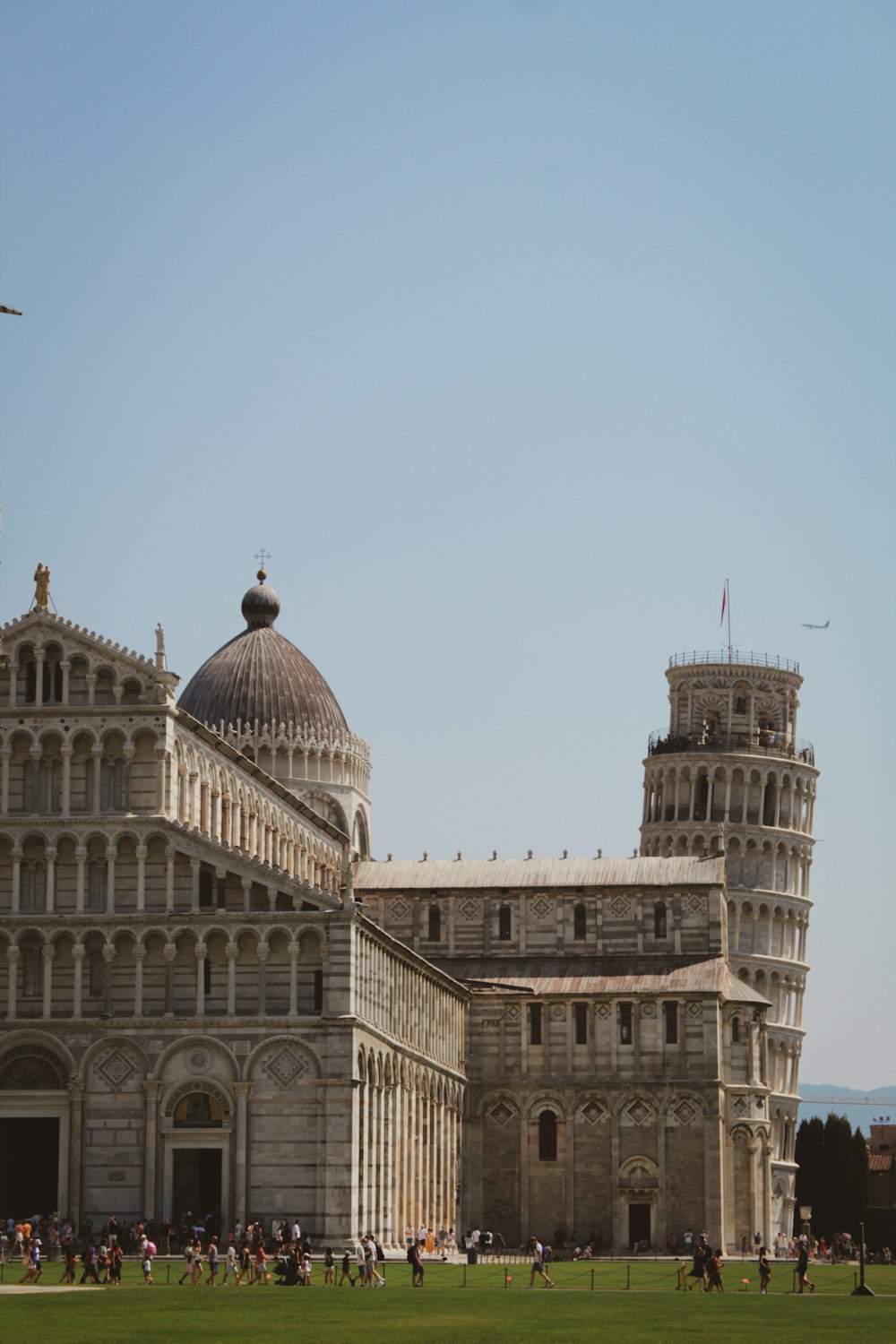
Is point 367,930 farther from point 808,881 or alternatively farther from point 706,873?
point 808,881

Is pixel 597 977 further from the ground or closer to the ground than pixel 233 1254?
further from the ground

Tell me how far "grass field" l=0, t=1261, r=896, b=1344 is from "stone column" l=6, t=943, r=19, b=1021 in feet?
41.6

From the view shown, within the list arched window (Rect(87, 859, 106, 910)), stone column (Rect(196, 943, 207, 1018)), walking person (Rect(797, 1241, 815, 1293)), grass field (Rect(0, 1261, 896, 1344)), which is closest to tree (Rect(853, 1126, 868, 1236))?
stone column (Rect(196, 943, 207, 1018))

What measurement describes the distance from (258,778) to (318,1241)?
70.5 ft

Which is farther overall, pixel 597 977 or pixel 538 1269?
pixel 597 977

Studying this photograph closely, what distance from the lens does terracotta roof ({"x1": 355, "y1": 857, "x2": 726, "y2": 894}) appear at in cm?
10575

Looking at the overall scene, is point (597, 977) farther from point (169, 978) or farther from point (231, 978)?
point (169, 978)

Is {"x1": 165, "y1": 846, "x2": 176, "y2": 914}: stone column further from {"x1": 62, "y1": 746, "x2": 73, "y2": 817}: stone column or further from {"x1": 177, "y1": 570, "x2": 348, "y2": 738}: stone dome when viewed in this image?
{"x1": 177, "y1": 570, "x2": 348, "y2": 738}: stone dome

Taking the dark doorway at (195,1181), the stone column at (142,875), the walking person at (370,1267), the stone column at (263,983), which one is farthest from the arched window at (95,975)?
the walking person at (370,1267)

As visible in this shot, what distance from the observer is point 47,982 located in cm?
7906

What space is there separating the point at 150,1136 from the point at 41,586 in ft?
59.2

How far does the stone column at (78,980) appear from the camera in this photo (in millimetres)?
78750

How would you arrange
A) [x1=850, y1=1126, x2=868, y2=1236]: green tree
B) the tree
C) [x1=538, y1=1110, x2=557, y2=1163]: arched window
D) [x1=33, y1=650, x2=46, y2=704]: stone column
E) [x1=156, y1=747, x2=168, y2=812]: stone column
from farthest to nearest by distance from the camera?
1. the tree
2. [x1=850, y1=1126, x2=868, y2=1236]: green tree
3. [x1=538, y1=1110, x2=557, y2=1163]: arched window
4. [x1=33, y1=650, x2=46, y2=704]: stone column
5. [x1=156, y1=747, x2=168, y2=812]: stone column

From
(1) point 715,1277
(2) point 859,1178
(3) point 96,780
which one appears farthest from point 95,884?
(2) point 859,1178
